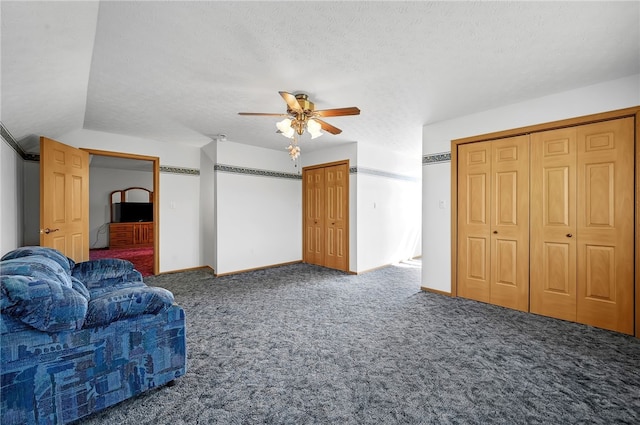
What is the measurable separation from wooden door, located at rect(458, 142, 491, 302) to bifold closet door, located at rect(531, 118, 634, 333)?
0.45 metres

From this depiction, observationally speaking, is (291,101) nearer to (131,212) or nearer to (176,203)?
(176,203)

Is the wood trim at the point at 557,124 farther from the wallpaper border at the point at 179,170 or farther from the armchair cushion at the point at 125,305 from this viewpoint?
the wallpaper border at the point at 179,170

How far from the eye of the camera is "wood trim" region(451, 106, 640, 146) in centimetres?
258

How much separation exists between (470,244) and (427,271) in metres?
0.68

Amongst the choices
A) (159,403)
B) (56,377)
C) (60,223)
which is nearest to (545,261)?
(159,403)

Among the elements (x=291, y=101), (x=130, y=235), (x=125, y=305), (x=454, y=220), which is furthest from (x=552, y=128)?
(x=130, y=235)

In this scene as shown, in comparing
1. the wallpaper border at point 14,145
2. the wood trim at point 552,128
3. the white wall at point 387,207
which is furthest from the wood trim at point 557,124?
the wallpaper border at point 14,145

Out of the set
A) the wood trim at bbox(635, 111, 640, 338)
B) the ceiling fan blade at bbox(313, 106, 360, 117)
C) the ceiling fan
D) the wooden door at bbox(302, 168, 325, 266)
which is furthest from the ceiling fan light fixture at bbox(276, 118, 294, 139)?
the wood trim at bbox(635, 111, 640, 338)

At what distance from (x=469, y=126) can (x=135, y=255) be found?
735cm

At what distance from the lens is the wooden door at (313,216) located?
561 cm

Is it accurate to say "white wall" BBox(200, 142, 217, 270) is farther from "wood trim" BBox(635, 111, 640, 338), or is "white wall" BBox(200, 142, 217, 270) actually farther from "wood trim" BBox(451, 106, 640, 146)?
"wood trim" BBox(635, 111, 640, 338)

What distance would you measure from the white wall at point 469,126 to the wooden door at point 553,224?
0.23 metres

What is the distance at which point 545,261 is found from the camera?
3.01m

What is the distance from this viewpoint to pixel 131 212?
8109 millimetres
